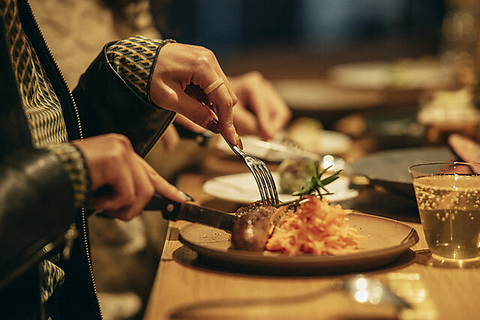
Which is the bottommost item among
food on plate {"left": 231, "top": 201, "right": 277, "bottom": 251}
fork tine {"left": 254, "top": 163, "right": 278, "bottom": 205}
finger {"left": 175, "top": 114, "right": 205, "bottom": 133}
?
finger {"left": 175, "top": 114, "right": 205, "bottom": 133}

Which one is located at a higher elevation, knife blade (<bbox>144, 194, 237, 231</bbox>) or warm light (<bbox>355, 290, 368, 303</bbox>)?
warm light (<bbox>355, 290, 368, 303</bbox>)

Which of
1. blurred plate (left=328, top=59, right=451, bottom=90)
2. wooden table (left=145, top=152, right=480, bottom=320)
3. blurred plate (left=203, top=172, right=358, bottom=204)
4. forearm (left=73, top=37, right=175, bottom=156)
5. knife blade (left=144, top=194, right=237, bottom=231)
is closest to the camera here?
wooden table (left=145, top=152, right=480, bottom=320)

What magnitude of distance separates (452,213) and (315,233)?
0.77 feet

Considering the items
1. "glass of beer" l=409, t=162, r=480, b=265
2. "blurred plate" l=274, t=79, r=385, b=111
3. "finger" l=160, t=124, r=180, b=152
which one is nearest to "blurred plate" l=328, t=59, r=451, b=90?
"blurred plate" l=274, t=79, r=385, b=111

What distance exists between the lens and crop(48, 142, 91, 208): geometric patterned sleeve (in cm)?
80

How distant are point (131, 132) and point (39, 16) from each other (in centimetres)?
95

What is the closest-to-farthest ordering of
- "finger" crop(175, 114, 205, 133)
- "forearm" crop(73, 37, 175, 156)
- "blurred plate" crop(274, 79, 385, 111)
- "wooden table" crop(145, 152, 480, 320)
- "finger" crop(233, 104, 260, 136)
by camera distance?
"wooden table" crop(145, 152, 480, 320) → "forearm" crop(73, 37, 175, 156) → "finger" crop(175, 114, 205, 133) → "finger" crop(233, 104, 260, 136) → "blurred plate" crop(274, 79, 385, 111)

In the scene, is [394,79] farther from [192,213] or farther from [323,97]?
[192,213]

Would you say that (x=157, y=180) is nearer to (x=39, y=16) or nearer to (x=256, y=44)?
(x=39, y=16)

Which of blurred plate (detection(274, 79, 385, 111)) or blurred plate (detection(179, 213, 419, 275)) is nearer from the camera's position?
blurred plate (detection(179, 213, 419, 275))

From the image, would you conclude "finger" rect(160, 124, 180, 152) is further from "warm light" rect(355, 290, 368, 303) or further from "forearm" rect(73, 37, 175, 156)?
"warm light" rect(355, 290, 368, 303)

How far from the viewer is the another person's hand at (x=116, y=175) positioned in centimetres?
81

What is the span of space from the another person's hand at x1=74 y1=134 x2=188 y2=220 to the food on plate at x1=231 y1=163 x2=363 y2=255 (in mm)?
168

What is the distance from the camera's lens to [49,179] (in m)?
0.78
